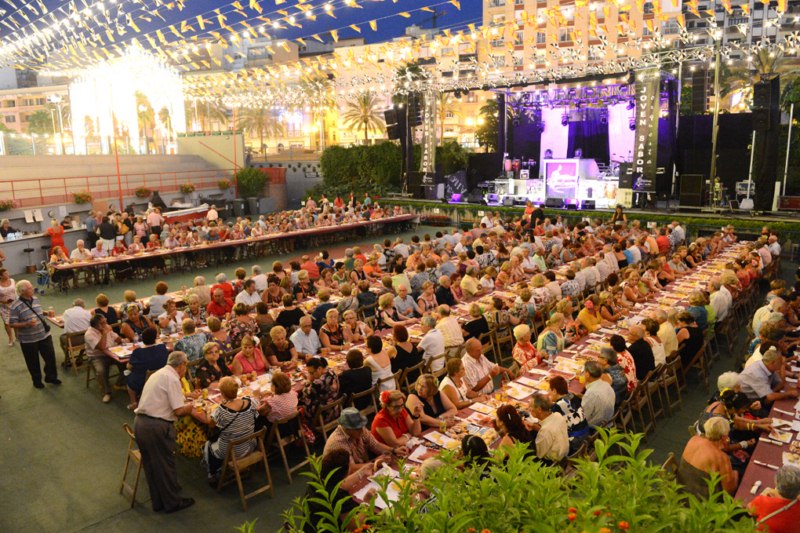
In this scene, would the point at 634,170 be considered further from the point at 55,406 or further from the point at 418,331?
the point at 55,406

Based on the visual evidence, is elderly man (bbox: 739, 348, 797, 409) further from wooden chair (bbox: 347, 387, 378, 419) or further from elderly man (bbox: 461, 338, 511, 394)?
wooden chair (bbox: 347, 387, 378, 419)

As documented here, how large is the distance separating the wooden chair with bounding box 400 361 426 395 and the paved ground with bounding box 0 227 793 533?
1.70 metres

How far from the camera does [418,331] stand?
Answer: 786cm

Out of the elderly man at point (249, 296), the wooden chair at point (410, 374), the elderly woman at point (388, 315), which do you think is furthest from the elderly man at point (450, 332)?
the elderly man at point (249, 296)

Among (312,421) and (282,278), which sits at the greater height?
(282,278)

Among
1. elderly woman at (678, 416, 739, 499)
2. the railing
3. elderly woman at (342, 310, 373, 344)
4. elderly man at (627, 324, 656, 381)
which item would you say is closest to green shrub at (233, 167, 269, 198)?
the railing

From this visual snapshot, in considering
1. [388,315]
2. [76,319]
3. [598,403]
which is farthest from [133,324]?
[598,403]

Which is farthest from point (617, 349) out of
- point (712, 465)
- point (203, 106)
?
point (203, 106)

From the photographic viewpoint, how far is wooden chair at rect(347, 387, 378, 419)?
6051 mm

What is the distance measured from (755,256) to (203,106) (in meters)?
55.7

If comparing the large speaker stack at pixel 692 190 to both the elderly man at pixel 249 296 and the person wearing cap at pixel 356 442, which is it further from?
the person wearing cap at pixel 356 442

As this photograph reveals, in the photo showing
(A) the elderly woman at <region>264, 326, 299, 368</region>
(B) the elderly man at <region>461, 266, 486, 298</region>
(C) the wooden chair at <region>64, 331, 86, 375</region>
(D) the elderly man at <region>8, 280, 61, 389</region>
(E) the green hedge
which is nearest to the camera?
(A) the elderly woman at <region>264, 326, 299, 368</region>

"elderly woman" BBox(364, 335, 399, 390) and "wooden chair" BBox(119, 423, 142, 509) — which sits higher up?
"elderly woman" BBox(364, 335, 399, 390)

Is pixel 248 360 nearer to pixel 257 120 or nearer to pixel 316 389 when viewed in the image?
pixel 316 389
